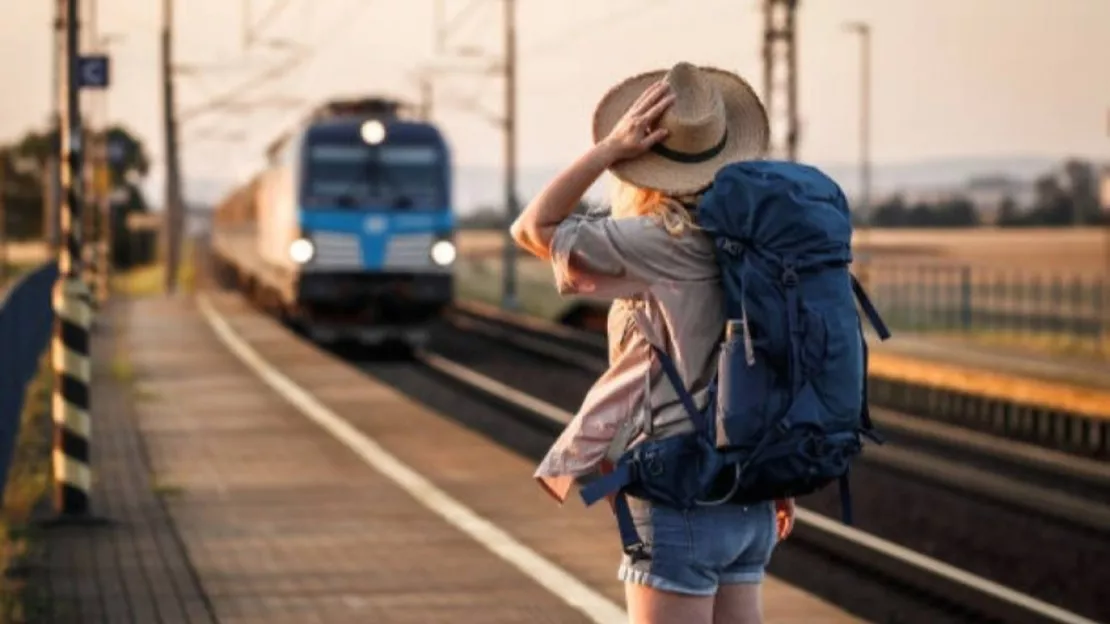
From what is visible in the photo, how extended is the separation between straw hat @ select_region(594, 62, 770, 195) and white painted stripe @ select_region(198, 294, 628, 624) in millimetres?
4989

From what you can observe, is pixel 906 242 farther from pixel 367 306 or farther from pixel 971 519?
pixel 971 519

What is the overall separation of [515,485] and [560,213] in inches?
413

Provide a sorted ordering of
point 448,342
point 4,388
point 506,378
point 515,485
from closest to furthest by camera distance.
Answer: point 4,388
point 515,485
point 506,378
point 448,342

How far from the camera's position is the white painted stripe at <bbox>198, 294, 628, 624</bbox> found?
1154cm

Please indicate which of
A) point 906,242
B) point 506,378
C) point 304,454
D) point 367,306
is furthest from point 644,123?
point 906,242

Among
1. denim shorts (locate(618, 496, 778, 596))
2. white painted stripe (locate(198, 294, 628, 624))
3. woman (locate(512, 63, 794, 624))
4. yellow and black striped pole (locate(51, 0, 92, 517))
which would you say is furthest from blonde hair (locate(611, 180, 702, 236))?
yellow and black striped pole (locate(51, 0, 92, 517))

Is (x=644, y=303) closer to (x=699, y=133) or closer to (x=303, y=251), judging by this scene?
(x=699, y=133)

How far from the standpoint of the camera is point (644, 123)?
5.93 meters

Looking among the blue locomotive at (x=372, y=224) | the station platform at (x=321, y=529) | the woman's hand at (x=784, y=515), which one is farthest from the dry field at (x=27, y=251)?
the woman's hand at (x=784, y=515)

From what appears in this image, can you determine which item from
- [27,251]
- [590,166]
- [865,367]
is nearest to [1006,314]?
[865,367]

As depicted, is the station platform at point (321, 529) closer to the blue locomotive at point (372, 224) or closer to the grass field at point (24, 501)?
the grass field at point (24, 501)

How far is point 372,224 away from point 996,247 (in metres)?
51.3

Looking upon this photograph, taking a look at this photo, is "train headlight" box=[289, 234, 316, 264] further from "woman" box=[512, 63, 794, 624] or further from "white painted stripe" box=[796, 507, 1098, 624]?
"woman" box=[512, 63, 794, 624]

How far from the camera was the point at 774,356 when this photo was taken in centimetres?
578
